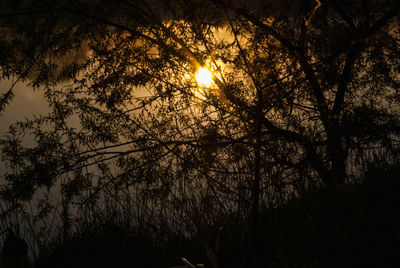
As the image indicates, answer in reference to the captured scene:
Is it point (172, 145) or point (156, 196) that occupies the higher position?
point (172, 145)

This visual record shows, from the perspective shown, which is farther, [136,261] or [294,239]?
[136,261]

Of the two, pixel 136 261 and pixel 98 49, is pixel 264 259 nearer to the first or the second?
pixel 136 261

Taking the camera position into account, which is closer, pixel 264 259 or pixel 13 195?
pixel 264 259

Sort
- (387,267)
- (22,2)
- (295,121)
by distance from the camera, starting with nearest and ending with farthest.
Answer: (387,267) → (22,2) → (295,121)

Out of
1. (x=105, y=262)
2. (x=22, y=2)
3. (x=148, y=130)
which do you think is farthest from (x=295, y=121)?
(x=22, y=2)

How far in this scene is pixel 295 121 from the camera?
15.5ft

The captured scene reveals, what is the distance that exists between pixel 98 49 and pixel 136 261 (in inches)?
101

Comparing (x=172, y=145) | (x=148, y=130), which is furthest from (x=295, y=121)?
(x=148, y=130)

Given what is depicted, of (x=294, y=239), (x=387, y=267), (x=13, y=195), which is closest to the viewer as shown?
(x=387, y=267)

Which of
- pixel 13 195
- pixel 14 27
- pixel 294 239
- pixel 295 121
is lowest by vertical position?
pixel 294 239

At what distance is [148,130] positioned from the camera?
186 inches

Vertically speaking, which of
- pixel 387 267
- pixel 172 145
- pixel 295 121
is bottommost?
pixel 387 267

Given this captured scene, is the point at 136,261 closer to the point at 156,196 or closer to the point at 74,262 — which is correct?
the point at 74,262

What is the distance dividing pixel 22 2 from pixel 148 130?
2.06 meters
